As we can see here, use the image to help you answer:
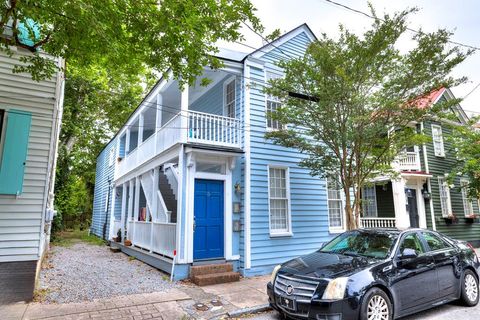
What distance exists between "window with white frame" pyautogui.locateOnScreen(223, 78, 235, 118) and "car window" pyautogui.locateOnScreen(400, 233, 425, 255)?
6365mm

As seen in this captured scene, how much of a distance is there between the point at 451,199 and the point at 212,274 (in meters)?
14.8

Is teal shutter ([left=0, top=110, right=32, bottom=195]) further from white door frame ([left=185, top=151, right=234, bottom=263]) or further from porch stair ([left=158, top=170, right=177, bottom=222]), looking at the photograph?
porch stair ([left=158, top=170, right=177, bottom=222])

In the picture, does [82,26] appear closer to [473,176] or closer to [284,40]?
[284,40]

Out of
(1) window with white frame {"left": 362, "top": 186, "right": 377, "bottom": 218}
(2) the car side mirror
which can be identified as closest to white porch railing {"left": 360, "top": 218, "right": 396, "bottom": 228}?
(1) window with white frame {"left": 362, "top": 186, "right": 377, "bottom": 218}

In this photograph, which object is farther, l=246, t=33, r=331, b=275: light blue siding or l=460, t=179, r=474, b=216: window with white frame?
l=460, t=179, r=474, b=216: window with white frame

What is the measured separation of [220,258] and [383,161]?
537cm

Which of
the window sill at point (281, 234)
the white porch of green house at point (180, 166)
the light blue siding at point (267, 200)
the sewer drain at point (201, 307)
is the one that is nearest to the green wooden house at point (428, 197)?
the light blue siding at point (267, 200)

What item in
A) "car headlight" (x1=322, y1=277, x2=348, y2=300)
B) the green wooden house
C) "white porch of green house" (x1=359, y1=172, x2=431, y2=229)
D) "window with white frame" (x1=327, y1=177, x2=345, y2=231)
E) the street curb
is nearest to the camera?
"car headlight" (x1=322, y1=277, x2=348, y2=300)

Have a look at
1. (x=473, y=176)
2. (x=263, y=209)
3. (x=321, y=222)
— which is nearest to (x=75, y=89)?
(x=263, y=209)

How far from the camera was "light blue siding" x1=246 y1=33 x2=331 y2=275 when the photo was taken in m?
8.84

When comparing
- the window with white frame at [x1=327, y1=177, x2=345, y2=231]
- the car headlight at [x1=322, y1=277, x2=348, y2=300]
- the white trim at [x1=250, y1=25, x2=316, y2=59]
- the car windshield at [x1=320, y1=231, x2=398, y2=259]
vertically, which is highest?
the white trim at [x1=250, y1=25, x2=316, y2=59]

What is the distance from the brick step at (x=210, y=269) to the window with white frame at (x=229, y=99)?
190 inches

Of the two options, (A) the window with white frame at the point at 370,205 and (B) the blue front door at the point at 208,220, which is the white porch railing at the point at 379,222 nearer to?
(A) the window with white frame at the point at 370,205

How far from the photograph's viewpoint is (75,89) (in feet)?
54.2
